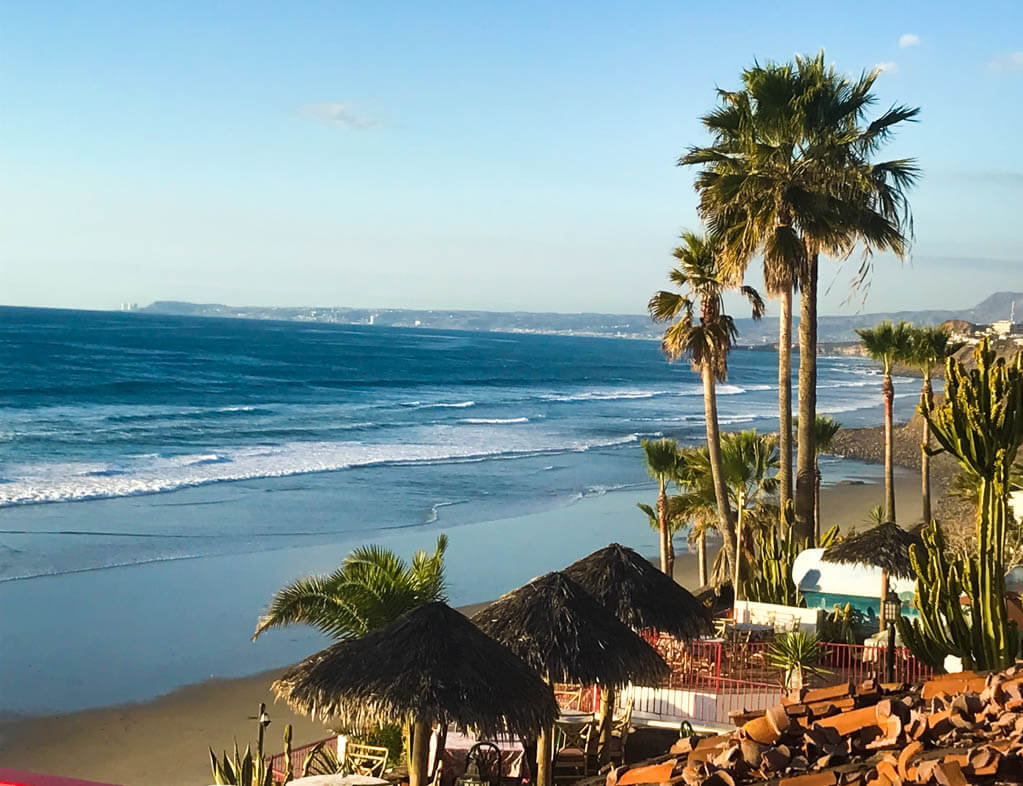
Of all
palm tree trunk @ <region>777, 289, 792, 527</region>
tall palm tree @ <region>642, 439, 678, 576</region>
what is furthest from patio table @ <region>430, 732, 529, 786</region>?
tall palm tree @ <region>642, 439, 678, 576</region>

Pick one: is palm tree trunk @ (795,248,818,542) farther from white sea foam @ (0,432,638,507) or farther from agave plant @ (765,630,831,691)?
white sea foam @ (0,432,638,507)

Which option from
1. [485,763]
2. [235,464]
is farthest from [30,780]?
[235,464]

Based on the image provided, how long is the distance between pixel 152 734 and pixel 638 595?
6.92 metres

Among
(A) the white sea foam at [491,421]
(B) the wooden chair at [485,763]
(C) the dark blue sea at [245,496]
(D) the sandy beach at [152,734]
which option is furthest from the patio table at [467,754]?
(A) the white sea foam at [491,421]

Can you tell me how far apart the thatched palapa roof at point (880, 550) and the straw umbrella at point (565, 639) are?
255 inches

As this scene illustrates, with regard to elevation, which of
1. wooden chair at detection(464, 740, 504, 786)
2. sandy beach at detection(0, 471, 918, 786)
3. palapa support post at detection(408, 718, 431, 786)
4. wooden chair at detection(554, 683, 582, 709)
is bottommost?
sandy beach at detection(0, 471, 918, 786)

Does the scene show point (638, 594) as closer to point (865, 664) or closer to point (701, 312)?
point (865, 664)

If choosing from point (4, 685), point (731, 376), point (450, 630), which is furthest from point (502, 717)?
point (731, 376)

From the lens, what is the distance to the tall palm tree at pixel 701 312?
20312mm

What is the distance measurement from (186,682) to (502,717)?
960cm

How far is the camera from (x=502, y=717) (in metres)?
8.90

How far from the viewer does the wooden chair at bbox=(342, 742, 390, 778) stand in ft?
36.1

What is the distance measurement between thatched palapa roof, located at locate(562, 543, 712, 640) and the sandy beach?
472 centimetres

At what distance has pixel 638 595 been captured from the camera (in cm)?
1270
